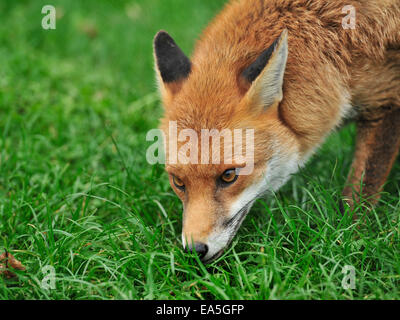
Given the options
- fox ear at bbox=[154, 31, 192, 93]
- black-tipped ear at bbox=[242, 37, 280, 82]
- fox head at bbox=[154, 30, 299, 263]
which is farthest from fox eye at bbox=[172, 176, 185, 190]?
black-tipped ear at bbox=[242, 37, 280, 82]

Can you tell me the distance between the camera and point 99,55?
8.19 m

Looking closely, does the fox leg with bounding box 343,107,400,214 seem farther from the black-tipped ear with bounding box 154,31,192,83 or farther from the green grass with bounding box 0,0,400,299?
the black-tipped ear with bounding box 154,31,192,83

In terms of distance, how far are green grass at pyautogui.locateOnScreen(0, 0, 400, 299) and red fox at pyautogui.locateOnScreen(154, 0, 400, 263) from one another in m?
0.31

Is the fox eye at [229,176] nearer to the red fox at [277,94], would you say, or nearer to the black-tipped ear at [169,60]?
the red fox at [277,94]

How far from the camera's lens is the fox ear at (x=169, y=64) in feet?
12.7

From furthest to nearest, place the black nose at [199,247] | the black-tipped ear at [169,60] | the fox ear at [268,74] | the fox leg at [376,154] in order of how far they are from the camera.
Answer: the fox leg at [376,154], the black-tipped ear at [169,60], the fox ear at [268,74], the black nose at [199,247]

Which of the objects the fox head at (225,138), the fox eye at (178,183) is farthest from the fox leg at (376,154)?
the fox eye at (178,183)

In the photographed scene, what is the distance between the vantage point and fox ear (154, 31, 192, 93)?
3883 millimetres

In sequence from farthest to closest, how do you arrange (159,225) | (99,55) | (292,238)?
1. (99,55)
2. (159,225)
3. (292,238)

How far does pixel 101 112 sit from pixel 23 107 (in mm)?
1062

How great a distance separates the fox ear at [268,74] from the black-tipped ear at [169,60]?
0.61 m

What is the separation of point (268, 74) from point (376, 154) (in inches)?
57.6
